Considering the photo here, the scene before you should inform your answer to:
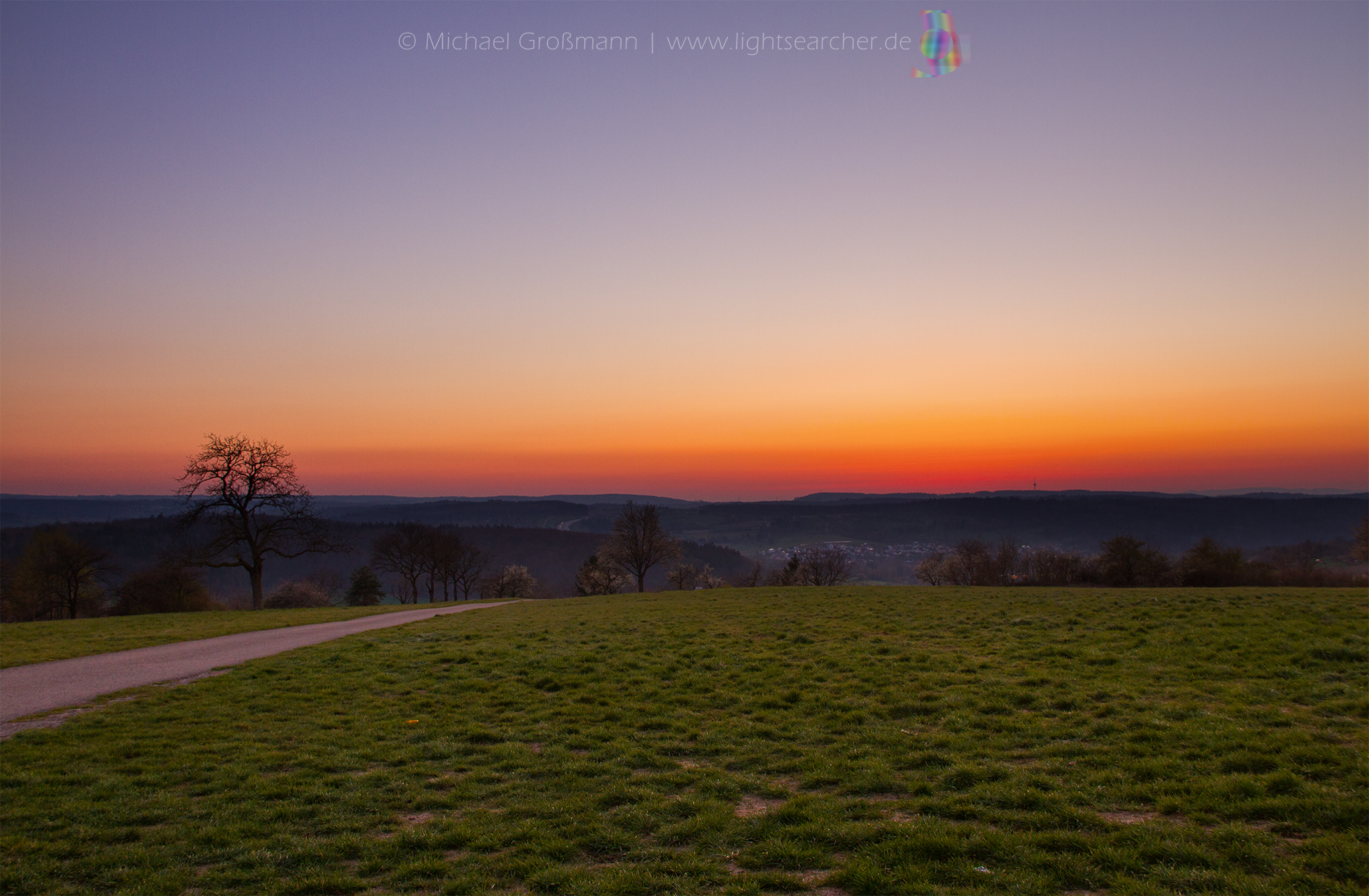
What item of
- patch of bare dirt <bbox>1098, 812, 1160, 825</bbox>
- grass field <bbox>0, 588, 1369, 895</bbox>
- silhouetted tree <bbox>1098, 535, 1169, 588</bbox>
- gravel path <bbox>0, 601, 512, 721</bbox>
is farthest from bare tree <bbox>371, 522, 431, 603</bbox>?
patch of bare dirt <bbox>1098, 812, 1160, 825</bbox>

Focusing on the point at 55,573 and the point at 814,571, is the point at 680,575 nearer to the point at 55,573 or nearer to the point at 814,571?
the point at 814,571

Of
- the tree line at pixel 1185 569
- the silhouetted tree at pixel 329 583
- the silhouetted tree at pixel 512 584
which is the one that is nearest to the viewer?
the tree line at pixel 1185 569

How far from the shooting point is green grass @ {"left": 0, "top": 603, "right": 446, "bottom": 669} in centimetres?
2020

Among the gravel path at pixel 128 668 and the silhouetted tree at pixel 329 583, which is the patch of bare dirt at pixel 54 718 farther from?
the silhouetted tree at pixel 329 583

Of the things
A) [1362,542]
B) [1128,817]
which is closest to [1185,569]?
[1362,542]

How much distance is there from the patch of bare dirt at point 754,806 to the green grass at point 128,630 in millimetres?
20784

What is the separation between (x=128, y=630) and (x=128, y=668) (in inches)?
448

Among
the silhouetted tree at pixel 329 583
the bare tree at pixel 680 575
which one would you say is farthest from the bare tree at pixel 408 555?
the bare tree at pixel 680 575

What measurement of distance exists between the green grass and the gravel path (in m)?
0.82

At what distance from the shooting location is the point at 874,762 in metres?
9.38

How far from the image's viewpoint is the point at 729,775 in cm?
917

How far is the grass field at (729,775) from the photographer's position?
6480 mm

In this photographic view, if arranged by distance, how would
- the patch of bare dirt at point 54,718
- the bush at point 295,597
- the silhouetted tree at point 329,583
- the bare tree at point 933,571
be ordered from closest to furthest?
the patch of bare dirt at point 54,718 → the bush at point 295,597 → the silhouetted tree at point 329,583 → the bare tree at point 933,571

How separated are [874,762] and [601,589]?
76.9 metres
